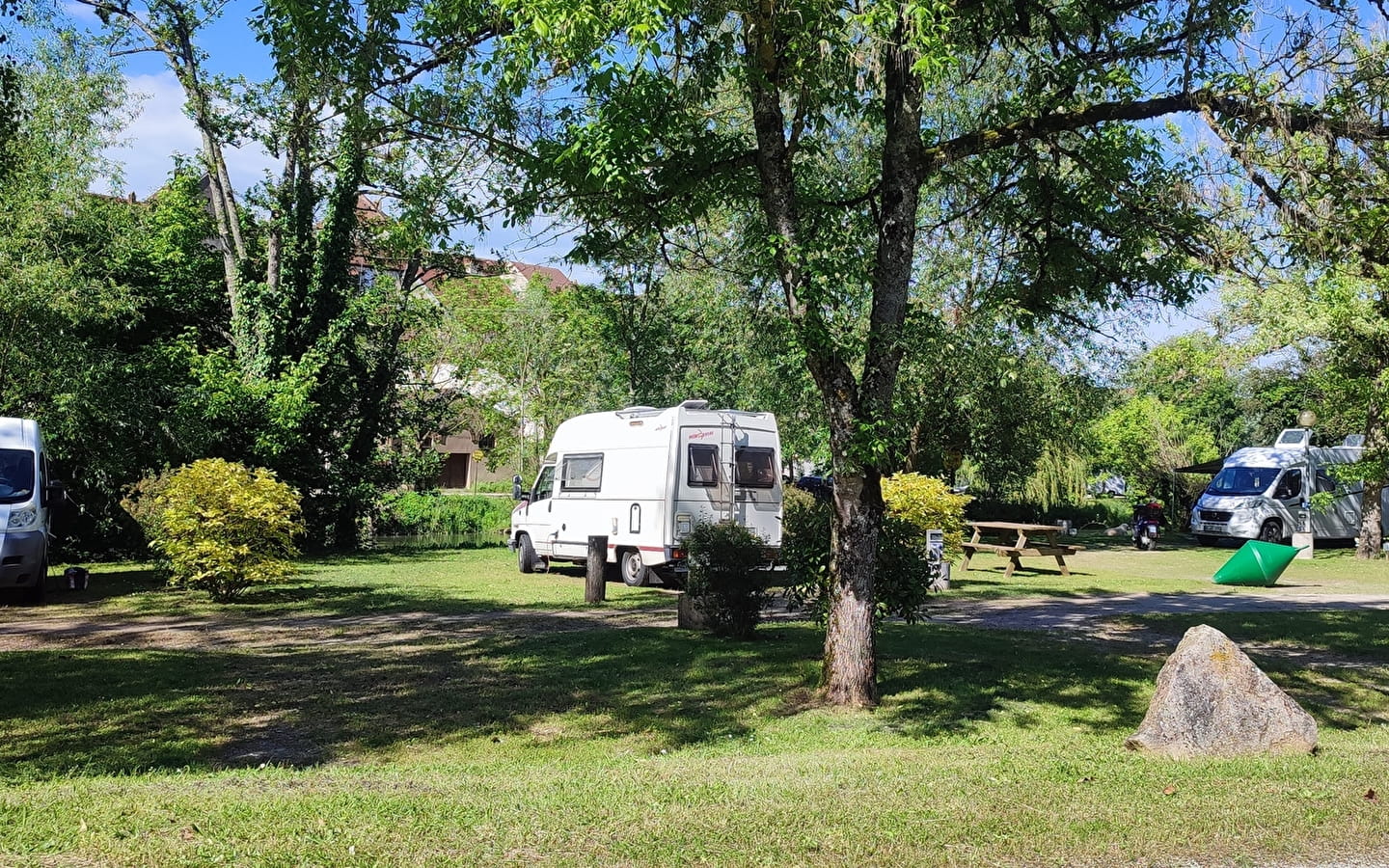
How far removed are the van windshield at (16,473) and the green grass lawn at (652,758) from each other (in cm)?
179

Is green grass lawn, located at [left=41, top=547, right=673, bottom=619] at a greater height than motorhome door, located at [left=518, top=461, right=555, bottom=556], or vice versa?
motorhome door, located at [left=518, top=461, right=555, bottom=556]

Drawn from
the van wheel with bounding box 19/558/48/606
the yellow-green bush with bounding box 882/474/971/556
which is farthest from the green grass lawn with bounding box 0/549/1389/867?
the yellow-green bush with bounding box 882/474/971/556

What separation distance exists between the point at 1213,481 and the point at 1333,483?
10.6 feet

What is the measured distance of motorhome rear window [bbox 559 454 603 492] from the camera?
64.2ft

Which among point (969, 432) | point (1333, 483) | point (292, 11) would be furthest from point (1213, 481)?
point (292, 11)

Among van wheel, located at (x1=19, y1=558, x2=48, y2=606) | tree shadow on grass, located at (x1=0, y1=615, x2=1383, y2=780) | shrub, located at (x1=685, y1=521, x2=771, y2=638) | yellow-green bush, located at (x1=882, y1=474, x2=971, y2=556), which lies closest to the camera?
tree shadow on grass, located at (x1=0, y1=615, x2=1383, y2=780)

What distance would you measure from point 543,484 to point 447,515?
17208mm

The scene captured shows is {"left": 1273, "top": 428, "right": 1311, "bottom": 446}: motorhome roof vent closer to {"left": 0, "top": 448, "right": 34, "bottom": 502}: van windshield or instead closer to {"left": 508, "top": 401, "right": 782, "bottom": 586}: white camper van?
{"left": 508, "top": 401, "right": 782, "bottom": 586}: white camper van

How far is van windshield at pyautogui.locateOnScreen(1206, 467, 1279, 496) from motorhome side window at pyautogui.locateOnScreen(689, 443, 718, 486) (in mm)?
21413

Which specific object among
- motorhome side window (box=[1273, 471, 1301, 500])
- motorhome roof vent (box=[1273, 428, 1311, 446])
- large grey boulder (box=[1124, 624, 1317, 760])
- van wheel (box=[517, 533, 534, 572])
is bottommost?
large grey boulder (box=[1124, 624, 1317, 760])

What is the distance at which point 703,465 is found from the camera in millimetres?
17688

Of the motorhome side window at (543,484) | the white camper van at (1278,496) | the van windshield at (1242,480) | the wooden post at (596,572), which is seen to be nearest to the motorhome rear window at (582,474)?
the motorhome side window at (543,484)

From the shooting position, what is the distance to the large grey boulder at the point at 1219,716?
7.04m

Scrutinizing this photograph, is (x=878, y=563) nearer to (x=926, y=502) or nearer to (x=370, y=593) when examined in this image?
(x=926, y=502)
